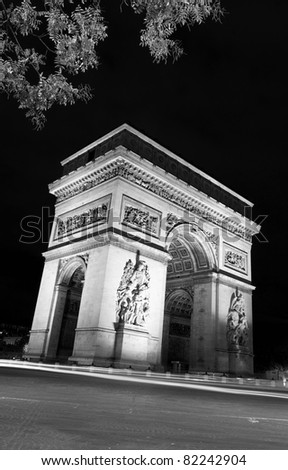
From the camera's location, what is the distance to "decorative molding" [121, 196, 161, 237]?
19391 mm

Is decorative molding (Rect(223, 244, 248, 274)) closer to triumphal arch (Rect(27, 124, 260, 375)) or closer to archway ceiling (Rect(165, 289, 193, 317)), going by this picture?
triumphal arch (Rect(27, 124, 260, 375))

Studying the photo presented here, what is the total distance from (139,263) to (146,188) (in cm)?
439

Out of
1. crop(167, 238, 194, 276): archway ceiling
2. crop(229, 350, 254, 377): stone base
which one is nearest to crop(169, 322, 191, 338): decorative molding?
crop(167, 238, 194, 276): archway ceiling

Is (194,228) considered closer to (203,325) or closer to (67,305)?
(203,325)

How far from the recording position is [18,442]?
165 cm

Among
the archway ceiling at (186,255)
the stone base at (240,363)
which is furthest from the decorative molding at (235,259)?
the stone base at (240,363)

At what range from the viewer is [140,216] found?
19922mm

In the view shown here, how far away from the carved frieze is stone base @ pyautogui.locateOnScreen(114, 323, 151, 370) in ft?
18.5

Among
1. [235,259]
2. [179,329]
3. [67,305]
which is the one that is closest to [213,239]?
[235,259]

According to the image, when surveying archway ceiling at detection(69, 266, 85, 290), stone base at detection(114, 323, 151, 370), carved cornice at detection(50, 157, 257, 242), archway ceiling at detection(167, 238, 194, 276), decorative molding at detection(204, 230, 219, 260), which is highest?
carved cornice at detection(50, 157, 257, 242)

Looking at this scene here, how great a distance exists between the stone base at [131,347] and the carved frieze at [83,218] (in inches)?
222

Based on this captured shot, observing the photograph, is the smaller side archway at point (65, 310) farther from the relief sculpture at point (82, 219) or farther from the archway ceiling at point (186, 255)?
the archway ceiling at point (186, 255)

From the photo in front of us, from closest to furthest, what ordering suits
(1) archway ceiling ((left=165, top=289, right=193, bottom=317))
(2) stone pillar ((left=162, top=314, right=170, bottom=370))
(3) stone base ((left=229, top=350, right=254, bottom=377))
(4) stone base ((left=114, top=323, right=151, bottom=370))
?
(4) stone base ((left=114, top=323, right=151, bottom=370)) → (3) stone base ((left=229, top=350, right=254, bottom=377)) → (1) archway ceiling ((left=165, top=289, right=193, bottom=317)) → (2) stone pillar ((left=162, top=314, right=170, bottom=370))
